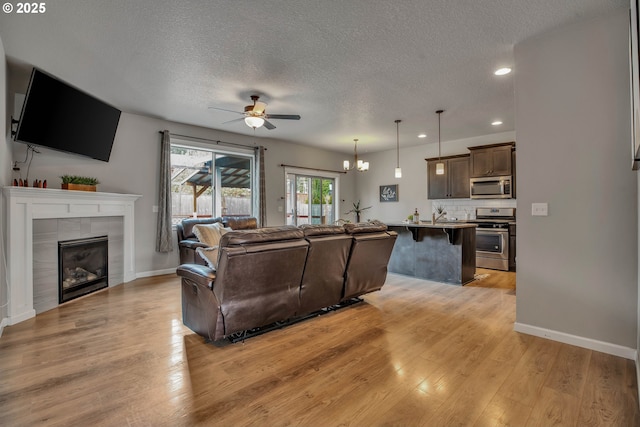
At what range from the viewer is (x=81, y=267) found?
4312 millimetres

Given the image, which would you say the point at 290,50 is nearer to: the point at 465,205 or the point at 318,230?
the point at 318,230

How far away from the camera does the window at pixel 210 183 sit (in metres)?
6.11

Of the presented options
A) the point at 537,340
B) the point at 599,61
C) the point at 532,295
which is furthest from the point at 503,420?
the point at 599,61

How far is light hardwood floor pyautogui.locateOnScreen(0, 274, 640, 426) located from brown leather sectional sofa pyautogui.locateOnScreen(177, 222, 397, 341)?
0.22 metres

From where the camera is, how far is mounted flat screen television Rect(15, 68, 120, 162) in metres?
3.59

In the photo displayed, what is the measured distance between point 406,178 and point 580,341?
5.95m

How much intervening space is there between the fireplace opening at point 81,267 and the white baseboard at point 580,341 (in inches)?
206

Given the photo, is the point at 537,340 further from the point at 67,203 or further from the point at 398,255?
the point at 67,203

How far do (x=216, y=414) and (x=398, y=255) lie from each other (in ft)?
14.1

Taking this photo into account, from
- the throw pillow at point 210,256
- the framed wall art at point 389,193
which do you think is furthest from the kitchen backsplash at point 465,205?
the throw pillow at point 210,256

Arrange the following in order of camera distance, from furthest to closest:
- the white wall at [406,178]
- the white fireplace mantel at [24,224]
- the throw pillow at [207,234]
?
1. the white wall at [406,178]
2. the throw pillow at [207,234]
3. the white fireplace mantel at [24,224]

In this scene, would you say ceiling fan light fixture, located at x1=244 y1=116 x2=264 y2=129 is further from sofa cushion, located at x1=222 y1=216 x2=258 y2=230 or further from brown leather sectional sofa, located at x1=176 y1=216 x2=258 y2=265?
sofa cushion, located at x1=222 y1=216 x2=258 y2=230

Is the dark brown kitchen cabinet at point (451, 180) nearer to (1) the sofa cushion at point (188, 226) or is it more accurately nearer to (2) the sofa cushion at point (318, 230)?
(2) the sofa cushion at point (318, 230)

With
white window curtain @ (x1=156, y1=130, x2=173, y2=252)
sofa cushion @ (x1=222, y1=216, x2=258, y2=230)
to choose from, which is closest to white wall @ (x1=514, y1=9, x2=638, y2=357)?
sofa cushion @ (x1=222, y1=216, x2=258, y2=230)
